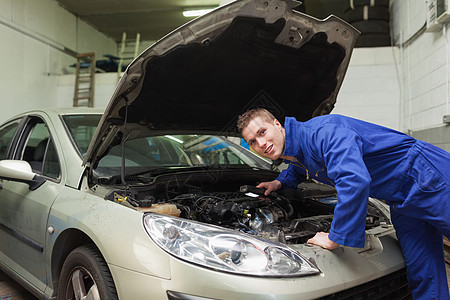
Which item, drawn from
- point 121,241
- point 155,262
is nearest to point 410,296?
point 155,262

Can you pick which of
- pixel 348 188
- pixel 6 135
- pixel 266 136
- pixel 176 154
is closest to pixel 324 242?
pixel 348 188

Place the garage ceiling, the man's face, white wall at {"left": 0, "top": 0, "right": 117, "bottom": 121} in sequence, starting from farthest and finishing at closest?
the garage ceiling, white wall at {"left": 0, "top": 0, "right": 117, "bottom": 121}, the man's face

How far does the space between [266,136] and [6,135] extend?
2.40 meters

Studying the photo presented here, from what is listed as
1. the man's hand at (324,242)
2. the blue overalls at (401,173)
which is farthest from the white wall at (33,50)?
the man's hand at (324,242)

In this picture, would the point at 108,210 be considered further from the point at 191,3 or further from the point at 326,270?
the point at 191,3

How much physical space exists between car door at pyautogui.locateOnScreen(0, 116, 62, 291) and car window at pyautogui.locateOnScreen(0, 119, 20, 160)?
0.20 metres

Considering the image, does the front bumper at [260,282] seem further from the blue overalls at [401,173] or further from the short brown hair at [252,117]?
the short brown hair at [252,117]

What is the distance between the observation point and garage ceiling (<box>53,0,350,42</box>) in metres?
9.02

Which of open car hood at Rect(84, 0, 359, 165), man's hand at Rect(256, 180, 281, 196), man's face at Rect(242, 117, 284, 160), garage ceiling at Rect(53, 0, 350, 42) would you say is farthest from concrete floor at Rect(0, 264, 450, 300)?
garage ceiling at Rect(53, 0, 350, 42)

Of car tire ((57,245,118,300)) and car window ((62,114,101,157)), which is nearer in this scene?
car tire ((57,245,118,300))

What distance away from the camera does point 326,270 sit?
129 centimetres

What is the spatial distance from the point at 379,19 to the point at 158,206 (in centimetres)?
568

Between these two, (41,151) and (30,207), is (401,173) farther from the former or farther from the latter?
(41,151)

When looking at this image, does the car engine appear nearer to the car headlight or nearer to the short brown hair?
the car headlight
